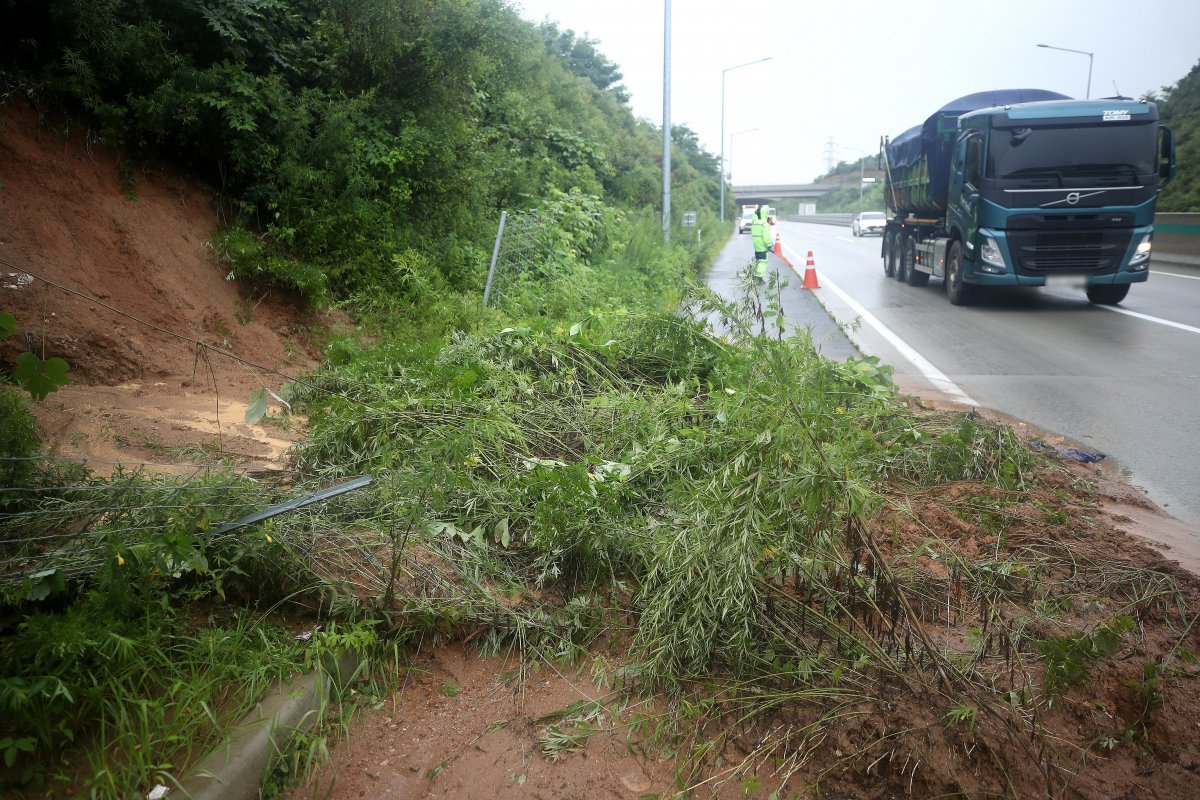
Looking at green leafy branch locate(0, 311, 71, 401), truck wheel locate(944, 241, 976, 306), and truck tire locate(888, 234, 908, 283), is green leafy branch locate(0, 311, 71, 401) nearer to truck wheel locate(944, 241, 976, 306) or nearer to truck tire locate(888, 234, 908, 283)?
truck wheel locate(944, 241, 976, 306)

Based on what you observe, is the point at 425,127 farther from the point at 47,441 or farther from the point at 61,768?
the point at 61,768

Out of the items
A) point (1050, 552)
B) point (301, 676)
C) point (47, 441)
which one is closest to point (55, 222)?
point (47, 441)

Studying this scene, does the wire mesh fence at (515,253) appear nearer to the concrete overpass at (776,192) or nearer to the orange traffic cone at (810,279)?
the orange traffic cone at (810,279)

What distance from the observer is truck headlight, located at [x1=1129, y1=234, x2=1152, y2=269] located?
13.7m

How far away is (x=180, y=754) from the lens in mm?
2686

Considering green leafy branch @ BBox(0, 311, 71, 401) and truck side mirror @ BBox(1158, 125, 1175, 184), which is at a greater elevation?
truck side mirror @ BBox(1158, 125, 1175, 184)

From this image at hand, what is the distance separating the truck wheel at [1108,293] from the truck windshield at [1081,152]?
2038mm

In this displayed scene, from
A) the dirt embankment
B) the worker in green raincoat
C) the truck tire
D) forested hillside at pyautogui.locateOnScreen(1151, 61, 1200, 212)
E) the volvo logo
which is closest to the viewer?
the dirt embankment

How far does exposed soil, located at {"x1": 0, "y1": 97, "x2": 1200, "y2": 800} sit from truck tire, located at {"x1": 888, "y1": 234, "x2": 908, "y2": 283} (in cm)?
1546

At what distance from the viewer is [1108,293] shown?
14.7 m

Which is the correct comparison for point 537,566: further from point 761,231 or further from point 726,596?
point 761,231

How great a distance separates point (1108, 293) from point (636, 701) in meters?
14.9

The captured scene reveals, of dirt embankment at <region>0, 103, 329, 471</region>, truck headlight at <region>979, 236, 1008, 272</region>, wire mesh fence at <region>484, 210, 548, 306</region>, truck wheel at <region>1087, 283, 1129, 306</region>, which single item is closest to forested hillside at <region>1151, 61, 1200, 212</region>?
truck wheel at <region>1087, 283, 1129, 306</region>

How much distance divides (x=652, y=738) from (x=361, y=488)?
6.81 feet
